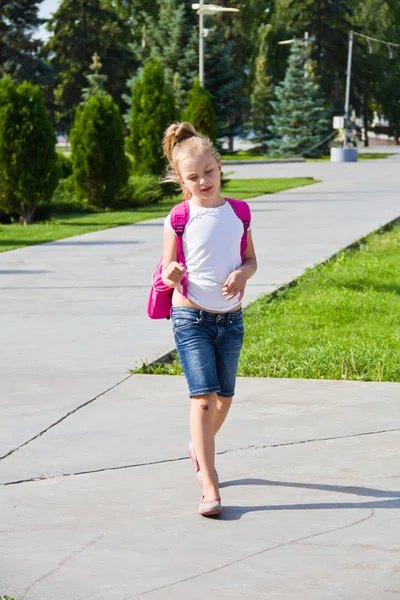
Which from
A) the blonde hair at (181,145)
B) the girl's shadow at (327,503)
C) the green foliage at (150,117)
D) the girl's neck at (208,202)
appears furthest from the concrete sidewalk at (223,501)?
the green foliage at (150,117)

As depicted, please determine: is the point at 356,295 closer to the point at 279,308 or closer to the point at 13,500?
the point at 279,308

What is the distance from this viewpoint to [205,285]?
14.7 feet

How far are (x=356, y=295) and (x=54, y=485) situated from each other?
565 centimetres

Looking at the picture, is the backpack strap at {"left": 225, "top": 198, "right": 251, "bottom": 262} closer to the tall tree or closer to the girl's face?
the girl's face

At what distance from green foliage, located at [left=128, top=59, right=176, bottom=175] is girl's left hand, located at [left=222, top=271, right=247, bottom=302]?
21003 mm

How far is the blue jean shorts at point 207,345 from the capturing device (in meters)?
4.44

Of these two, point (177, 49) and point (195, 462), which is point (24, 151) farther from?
point (177, 49)

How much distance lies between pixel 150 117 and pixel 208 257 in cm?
2132

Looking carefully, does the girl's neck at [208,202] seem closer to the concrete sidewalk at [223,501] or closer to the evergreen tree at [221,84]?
the concrete sidewalk at [223,501]

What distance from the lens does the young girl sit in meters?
4.44

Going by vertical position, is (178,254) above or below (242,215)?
below

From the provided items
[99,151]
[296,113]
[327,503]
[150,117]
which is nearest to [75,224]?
[99,151]

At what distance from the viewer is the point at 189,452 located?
15.6ft

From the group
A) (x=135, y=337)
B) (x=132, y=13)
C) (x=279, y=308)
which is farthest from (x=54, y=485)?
(x=132, y=13)
